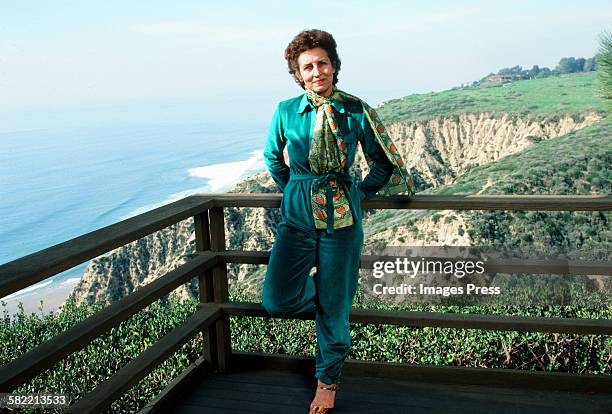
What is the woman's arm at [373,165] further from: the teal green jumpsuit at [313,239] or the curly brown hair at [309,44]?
the curly brown hair at [309,44]

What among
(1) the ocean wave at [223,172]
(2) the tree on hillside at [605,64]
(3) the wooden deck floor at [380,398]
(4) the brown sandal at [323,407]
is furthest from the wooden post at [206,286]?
(1) the ocean wave at [223,172]

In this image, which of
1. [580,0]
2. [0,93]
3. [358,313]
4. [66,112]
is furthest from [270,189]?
[0,93]

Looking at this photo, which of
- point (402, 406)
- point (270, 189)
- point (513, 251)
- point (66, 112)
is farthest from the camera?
point (66, 112)

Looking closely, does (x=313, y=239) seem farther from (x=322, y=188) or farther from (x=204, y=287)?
(x=204, y=287)

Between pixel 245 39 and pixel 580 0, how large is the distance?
23.9 m

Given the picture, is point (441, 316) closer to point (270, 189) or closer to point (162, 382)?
point (162, 382)

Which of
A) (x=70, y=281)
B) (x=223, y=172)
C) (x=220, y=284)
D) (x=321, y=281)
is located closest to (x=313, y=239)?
(x=321, y=281)

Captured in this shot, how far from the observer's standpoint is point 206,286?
115 inches

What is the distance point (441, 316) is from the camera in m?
2.71

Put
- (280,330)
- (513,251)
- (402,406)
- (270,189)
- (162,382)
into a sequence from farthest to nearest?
(270,189)
(513,251)
(280,330)
(162,382)
(402,406)

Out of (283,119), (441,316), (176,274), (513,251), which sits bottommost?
(513,251)

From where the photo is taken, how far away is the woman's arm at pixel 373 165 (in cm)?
243

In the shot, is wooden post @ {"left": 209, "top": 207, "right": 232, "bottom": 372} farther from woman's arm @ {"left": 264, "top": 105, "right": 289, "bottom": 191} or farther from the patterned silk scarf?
the patterned silk scarf

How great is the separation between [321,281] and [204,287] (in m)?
0.66
